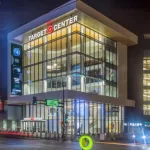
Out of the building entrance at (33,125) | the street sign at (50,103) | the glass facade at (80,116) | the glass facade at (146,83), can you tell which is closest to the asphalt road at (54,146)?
the street sign at (50,103)

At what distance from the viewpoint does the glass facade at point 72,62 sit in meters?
57.7

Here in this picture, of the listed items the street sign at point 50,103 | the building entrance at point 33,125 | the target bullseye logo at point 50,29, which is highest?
the target bullseye logo at point 50,29

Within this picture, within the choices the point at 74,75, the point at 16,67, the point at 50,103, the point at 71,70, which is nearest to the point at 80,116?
the point at 74,75

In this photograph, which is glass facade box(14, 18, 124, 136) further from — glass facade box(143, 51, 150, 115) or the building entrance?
glass facade box(143, 51, 150, 115)

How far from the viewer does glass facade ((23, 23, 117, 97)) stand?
2271 inches

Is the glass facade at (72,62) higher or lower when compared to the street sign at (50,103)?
higher

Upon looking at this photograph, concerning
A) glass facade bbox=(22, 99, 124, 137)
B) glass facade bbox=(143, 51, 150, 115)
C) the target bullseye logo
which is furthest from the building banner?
glass facade bbox=(143, 51, 150, 115)

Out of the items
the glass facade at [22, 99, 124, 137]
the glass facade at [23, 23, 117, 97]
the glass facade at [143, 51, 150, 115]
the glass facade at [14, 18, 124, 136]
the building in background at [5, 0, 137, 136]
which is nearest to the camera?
the glass facade at [22, 99, 124, 137]

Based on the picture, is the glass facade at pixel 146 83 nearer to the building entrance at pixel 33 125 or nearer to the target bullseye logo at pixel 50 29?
the building entrance at pixel 33 125

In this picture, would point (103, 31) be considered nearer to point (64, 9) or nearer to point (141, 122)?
point (64, 9)

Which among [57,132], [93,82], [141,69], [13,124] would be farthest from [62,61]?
[141,69]

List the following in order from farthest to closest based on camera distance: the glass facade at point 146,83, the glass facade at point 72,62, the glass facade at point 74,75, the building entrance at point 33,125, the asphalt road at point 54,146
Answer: the glass facade at point 146,83 < the building entrance at point 33,125 < the glass facade at point 72,62 < the glass facade at point 74,75 < the asphalt road at point 54,146

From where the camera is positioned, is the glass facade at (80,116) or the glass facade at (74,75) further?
the glass facade at (74,75)

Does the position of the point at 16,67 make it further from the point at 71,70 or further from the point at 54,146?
the point at 54,146
